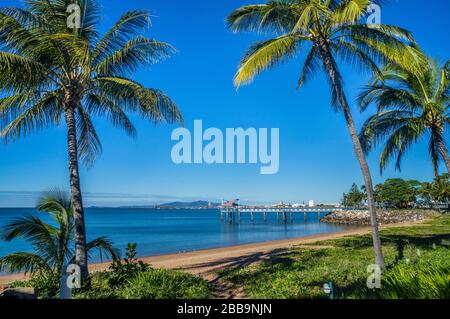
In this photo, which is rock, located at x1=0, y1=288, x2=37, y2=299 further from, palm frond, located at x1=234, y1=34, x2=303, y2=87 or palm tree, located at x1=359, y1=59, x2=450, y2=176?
palm tree, located at x1=359, y1=59, x2=450, y2=176

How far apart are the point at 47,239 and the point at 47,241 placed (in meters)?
0.06

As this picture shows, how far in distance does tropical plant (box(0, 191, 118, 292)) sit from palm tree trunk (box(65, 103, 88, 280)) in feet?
1.89

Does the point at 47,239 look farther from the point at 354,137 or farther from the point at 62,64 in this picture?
the point at 354,137

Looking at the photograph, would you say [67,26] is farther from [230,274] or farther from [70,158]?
[230,274]

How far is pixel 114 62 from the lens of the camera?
9.51 m

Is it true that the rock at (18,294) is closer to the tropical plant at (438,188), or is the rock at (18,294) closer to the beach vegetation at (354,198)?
the tropical plant at (438,188)

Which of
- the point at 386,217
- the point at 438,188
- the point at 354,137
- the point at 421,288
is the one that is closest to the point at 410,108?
the point at 354,137

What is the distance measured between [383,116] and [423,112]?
170 cm

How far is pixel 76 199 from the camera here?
8.95 meters

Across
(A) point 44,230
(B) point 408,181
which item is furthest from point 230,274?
(B) point 408,181

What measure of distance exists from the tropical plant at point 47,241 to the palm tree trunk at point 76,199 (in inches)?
22.6

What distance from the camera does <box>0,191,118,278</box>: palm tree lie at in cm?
859

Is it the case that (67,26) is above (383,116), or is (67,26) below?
above
